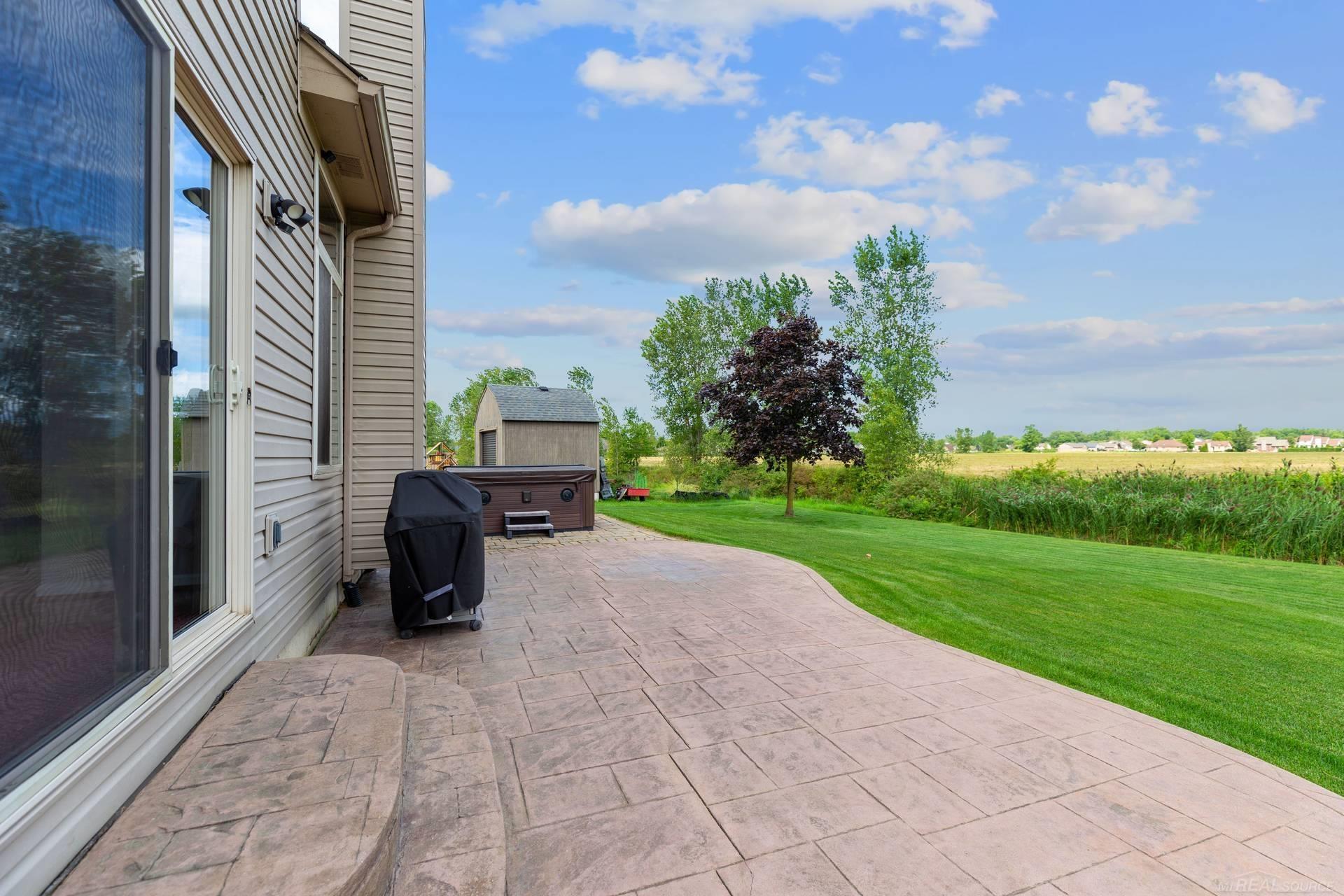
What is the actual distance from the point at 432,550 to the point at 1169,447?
26.7m

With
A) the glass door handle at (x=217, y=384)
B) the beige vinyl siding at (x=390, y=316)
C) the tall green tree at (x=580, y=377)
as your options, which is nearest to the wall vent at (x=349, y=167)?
the beige vinyl siding at (x=390, y=316)

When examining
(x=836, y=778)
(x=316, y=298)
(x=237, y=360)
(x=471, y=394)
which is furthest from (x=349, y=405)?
(x=471, y=394)

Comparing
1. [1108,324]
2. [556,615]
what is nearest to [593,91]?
[556,615]

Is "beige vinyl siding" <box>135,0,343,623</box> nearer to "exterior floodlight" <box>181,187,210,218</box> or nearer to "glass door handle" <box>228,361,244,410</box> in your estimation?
"glass door handle" <box>228,361,244,410</box>

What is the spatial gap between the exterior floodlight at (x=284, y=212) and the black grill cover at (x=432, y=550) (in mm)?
1684

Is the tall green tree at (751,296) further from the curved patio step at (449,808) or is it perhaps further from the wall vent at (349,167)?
the curved patio step at (449,808)

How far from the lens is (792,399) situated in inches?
495

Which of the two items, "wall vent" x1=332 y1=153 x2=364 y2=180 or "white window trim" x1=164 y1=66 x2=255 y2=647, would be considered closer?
"white window trim" x1=164 y1=66 x2=255 y2=647

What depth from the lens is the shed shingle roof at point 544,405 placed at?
715 inches

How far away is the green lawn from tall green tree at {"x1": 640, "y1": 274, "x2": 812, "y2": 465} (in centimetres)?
1417

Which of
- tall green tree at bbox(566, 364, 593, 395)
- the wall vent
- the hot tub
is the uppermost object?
tall green tree at bbox(566, 364, 593, 395)

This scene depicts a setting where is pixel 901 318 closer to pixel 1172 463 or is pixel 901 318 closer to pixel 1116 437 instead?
pixel 1172 463

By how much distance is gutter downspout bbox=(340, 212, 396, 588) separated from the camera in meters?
5.17

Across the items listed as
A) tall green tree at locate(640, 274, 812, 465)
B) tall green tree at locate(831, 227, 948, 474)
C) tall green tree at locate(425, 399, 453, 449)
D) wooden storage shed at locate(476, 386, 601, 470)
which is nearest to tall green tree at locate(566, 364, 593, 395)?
tall green tree at locate(640, 274, 812, 465)
